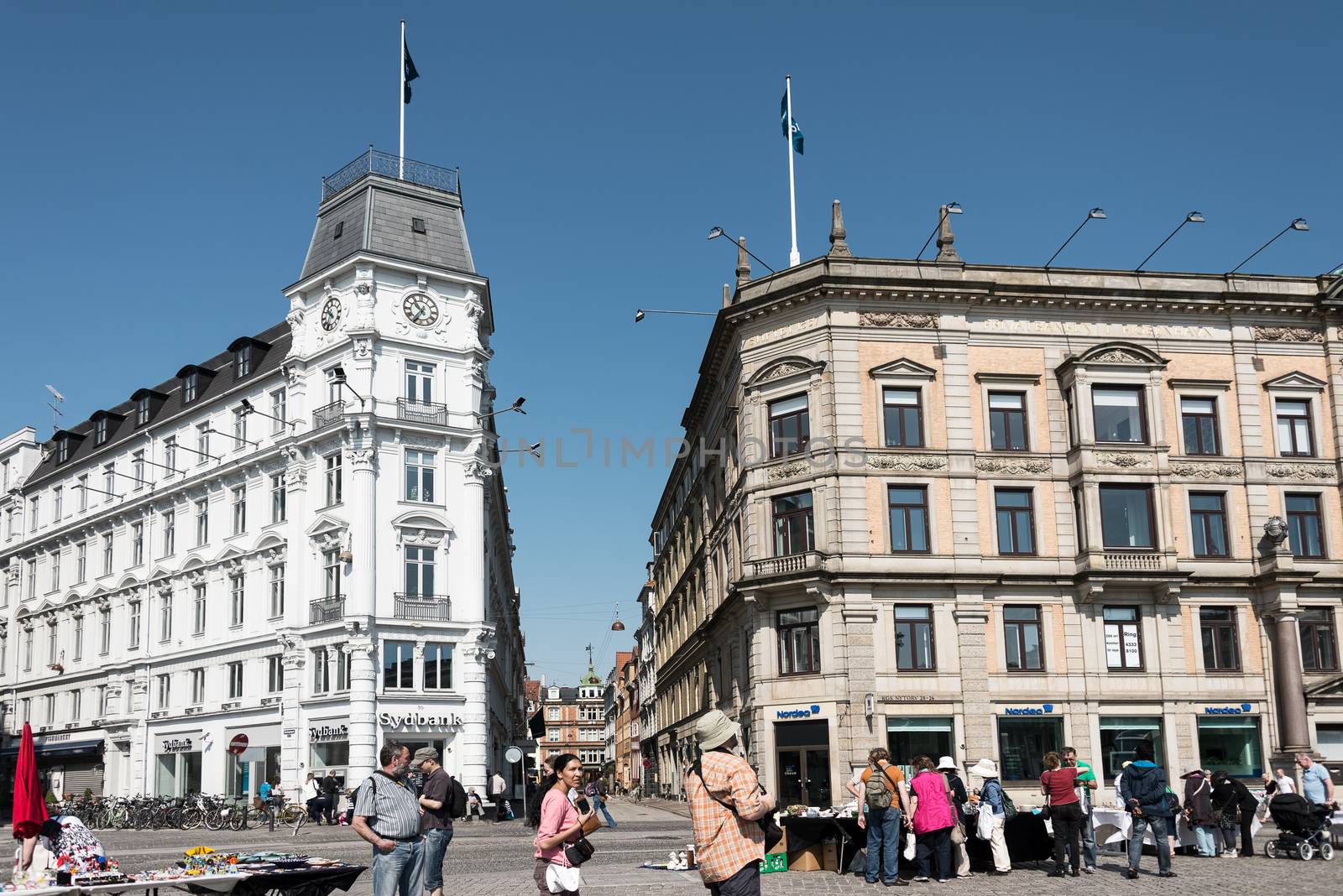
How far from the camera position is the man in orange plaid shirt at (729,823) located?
8.53 m

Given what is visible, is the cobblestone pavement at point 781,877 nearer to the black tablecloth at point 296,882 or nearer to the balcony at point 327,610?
the black tablecloth at point 296,882

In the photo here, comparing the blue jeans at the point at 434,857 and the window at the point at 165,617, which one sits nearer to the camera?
the blue jeans at the point at 434,857

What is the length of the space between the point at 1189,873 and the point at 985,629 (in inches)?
690

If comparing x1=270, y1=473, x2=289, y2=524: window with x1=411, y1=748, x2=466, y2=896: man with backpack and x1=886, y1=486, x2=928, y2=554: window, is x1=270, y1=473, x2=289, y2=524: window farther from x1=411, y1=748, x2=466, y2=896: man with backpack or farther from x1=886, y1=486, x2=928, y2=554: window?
x1=411, y1=748, x2=466, y2=896: man with backpack

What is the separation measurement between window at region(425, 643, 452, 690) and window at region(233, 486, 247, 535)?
37.3 ft

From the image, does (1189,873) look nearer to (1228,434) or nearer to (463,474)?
(1228,434)

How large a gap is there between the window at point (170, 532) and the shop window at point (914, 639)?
113 feet

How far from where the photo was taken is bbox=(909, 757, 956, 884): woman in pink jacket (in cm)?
1850

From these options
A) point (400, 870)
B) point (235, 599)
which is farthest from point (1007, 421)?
point (235, 599)

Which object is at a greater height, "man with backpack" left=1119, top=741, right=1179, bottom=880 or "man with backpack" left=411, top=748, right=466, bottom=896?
"man with backpack" left=411, top=748, right=466, bottom=896

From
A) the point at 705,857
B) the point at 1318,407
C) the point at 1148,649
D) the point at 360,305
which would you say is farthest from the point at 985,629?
the point at 705,857

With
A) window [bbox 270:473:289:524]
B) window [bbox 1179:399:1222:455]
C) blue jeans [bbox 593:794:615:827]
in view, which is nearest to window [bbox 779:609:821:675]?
blue jeans [bbox 593:794:615:827]

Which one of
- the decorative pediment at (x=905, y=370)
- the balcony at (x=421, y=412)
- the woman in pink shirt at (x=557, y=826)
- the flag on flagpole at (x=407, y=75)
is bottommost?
the woman in pink shirt at (x=557, y=826)

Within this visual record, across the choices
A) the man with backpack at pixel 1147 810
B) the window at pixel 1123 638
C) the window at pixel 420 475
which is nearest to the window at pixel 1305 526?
the window at pixel 1123 638
